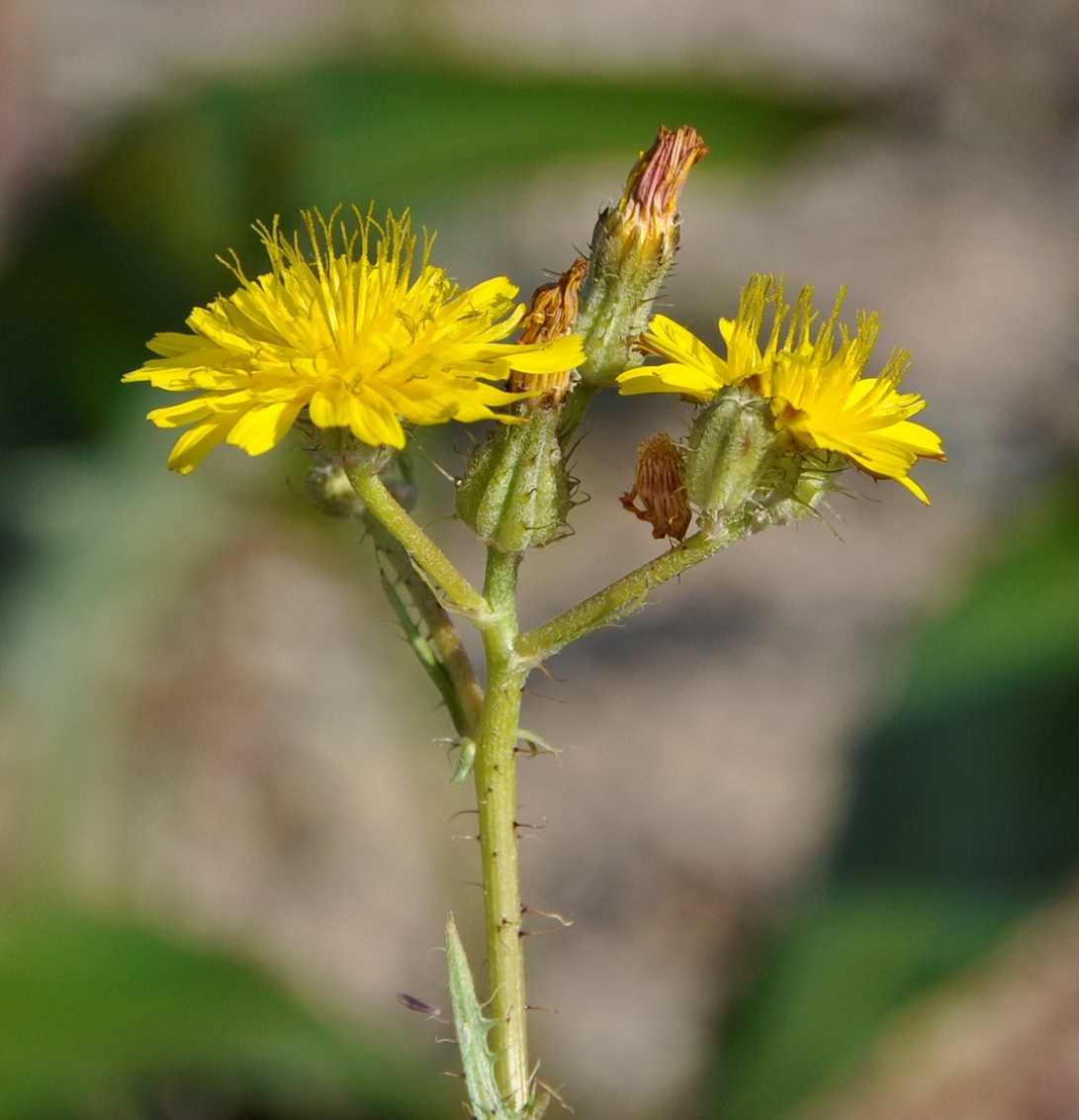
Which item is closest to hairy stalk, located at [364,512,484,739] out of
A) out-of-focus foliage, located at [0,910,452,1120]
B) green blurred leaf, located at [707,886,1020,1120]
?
out-of-focus foliage, located at [0,910,452,1120]

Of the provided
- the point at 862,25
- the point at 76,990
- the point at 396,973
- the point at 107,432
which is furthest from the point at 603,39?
the point at 76,990

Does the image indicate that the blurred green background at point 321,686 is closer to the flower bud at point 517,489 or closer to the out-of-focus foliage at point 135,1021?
the out-of-focus foliage at point 135,1021

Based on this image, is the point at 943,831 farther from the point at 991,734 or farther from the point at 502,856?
the point at 502,856

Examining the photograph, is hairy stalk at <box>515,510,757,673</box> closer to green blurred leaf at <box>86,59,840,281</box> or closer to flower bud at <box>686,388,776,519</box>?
flower bud at <box>686,388,776,519</box>

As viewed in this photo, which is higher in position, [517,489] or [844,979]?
[517,489]

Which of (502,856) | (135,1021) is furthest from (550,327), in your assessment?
(135,1021)

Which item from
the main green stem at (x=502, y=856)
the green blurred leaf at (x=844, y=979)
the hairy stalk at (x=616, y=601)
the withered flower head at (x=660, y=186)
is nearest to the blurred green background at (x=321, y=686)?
the green blurred leaf at (x=844, y=979)

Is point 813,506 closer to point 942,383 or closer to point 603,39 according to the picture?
point 942,383
